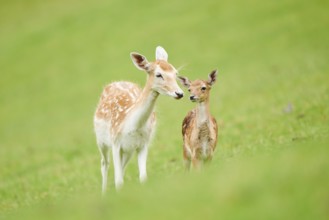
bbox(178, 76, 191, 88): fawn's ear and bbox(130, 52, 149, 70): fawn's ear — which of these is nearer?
bbox(130, 52, 149, 70): fawn's ear

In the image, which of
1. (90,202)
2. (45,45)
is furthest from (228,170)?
(45,45)

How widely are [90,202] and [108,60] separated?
2644 cm

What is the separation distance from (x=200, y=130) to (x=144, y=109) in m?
0.99

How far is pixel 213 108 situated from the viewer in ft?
66.8

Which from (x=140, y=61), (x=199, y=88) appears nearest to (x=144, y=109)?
(x=140, y=61)

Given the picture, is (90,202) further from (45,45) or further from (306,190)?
(45,45)

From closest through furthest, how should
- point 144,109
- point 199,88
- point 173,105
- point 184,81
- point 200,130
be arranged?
point 200,130 < point 144,109 < point 199,88 < point 184,81 < point 173,105

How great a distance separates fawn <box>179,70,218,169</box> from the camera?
1019 centimetres

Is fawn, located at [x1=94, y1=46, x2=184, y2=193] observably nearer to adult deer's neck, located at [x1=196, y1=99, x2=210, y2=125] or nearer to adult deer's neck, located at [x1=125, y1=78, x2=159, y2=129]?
adult deer's neck, located at [x1=125, y1=78, x2=159, y2=129]

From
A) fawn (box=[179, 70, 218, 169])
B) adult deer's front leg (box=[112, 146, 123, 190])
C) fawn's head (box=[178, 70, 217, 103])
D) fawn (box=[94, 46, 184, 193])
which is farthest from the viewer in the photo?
adult deer's front leg (box=[112, 146, 123, 190])

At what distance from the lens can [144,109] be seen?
34.1 feet

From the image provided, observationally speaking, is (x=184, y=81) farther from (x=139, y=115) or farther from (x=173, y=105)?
(x=173, y=105)

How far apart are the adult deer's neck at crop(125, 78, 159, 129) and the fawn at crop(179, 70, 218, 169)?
26.1 inches

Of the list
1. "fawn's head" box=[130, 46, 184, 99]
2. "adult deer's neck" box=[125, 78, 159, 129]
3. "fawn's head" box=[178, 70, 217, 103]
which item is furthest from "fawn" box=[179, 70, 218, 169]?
"adult deer's neck" box=[125, 78, 159, 129]
